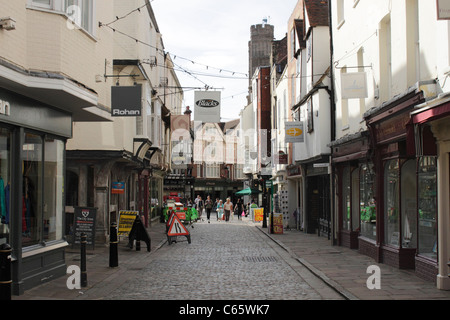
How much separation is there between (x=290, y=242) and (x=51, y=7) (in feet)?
44.3

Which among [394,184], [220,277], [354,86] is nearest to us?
[220,277]

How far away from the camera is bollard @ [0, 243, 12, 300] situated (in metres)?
7.09

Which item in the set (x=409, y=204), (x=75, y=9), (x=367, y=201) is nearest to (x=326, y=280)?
(x=409, y=204)

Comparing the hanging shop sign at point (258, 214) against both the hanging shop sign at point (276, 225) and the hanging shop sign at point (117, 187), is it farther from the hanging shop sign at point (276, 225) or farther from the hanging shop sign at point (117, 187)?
the hanging shop sign at point (117, 187)

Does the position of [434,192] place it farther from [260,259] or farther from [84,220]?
[84,220]

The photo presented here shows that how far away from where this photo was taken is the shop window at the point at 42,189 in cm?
1077

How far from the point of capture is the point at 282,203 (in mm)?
30125

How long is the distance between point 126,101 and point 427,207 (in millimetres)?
8864

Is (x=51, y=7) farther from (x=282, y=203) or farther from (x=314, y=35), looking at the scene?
(x=282, y=203)

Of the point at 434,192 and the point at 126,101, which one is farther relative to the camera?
the point at 126,101

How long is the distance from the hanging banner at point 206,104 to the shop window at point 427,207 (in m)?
10.7

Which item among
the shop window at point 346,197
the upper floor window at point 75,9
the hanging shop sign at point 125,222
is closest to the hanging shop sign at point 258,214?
the shop window at point 346,197

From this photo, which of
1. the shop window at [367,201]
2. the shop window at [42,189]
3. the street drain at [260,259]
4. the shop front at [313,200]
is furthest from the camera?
the shop front at [313,200]

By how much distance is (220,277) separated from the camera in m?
12.2
